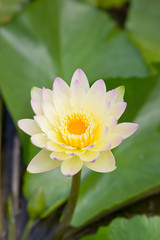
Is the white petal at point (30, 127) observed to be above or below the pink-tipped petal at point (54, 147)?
above

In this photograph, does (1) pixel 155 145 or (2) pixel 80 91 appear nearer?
(2) pixel 80 91

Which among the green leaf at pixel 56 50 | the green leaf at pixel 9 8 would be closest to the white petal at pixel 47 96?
the green leaf at pixel 56 50

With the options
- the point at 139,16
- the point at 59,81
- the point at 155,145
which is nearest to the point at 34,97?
the point at 59,81

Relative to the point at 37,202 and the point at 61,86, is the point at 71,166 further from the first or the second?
the point at 37,202

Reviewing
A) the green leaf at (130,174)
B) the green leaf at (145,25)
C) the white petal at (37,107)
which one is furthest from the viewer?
the green leaf at (145,25)

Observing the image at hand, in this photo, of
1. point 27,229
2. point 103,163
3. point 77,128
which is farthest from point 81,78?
point 27,229

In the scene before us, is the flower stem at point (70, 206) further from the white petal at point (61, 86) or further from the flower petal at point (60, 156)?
the white petal at point (61, 86)

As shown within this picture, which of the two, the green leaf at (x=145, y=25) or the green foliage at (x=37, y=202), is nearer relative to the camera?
the green foliage at (x=37, y=202)

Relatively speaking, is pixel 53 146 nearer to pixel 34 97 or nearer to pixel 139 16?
pixel 34 97
